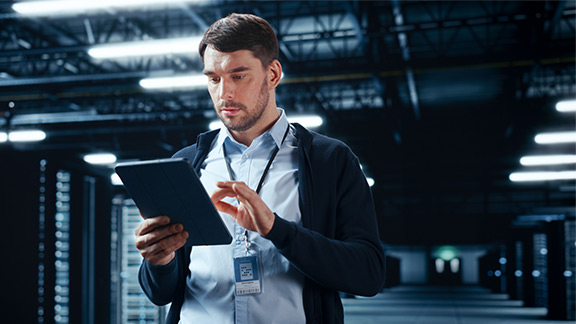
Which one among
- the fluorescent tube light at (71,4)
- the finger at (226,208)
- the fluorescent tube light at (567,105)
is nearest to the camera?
the finger at (226,208)

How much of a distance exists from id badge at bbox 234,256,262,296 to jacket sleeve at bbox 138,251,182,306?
17 centimetres

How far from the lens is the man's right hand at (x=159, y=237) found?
134 centimetres

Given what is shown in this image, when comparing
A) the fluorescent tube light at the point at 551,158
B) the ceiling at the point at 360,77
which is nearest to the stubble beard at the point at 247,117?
the ceiling at the point at 360,77

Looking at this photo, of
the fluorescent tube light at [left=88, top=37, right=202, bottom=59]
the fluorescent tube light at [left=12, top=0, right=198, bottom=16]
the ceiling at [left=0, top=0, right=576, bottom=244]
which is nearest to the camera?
the fluorescent tube light at [left=12, top=0, right=198, bottom=16]

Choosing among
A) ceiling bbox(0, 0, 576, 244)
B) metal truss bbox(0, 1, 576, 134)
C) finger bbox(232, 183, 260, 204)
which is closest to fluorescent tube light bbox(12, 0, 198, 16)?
metal truss bbox(0, 1, 576, 134)

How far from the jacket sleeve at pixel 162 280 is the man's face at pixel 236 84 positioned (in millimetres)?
375

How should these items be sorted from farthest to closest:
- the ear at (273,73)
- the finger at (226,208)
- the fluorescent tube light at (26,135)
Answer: the fluorescent tube light at (26,135) → the ear at (273,73) → the finger at (226,208)

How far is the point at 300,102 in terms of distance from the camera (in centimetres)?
1858

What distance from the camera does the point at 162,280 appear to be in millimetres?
1458

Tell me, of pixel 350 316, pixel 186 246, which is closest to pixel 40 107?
pixel 350 316

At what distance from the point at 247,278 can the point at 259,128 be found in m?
0.39

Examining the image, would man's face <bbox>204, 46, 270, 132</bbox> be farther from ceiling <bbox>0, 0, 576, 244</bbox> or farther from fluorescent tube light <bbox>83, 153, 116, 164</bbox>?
fluorescent tube light <bbox>83, 153, 116, 164</bbox>

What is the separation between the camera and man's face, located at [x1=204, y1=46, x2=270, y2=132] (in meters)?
1.41

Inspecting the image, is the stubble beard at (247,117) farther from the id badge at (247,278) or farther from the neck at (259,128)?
the id badge at (247,278)
